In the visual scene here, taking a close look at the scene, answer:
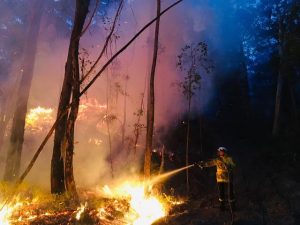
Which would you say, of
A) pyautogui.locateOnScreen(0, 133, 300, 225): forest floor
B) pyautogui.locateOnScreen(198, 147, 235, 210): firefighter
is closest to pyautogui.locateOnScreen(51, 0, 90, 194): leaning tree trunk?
pyautogui.locateOnScreen(0, 133, 300, 225): forest floor

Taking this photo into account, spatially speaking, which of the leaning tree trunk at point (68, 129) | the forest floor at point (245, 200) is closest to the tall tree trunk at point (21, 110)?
the forest floor at point (245, 200)

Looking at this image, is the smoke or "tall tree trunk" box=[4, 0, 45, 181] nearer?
"tall tree trunk" box=[4, 0, 45, 181]

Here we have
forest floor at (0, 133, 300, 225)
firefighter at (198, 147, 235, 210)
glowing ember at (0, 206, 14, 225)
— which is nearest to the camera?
glowing ember at (0, 206, 14, 225)

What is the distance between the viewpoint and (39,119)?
2405 cm

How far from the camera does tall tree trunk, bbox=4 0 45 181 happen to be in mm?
16609

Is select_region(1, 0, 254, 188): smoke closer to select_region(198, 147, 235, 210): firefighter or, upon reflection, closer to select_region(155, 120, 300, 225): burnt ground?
select_region(155, 120, 300, 225): burnt ground

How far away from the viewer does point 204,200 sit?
14664 mm

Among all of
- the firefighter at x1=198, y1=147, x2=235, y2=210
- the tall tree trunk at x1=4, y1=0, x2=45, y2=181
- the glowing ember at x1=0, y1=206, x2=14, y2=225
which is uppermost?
the tall tree trunk at x1=4, y1=0, x2=45, y2=181

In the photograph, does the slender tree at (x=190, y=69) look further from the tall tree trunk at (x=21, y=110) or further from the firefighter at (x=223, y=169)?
the tall tree trunk at (x=21, y=110)

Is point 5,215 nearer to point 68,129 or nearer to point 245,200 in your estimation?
point 68,129

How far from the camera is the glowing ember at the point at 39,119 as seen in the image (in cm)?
2363

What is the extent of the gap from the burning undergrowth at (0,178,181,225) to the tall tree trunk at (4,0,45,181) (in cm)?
218

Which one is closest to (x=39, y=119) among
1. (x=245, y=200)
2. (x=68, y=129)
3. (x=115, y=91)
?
(x=115, y=91)

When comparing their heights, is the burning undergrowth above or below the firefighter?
below
